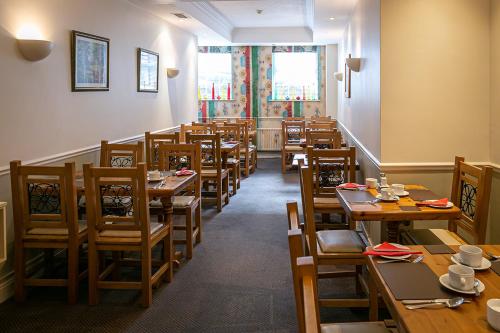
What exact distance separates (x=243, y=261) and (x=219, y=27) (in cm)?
571

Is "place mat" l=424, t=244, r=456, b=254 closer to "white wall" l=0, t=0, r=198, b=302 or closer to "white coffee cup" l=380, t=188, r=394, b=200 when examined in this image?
"white coffee cup" l=380, t=188, r=394, b=200

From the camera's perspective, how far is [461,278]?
63.6 inches

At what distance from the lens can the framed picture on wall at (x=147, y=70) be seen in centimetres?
605

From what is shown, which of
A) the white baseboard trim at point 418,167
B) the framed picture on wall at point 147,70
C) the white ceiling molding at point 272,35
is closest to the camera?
the white baseboard trim at point 418,167

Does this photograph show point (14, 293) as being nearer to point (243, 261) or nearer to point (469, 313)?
point (243, 261)

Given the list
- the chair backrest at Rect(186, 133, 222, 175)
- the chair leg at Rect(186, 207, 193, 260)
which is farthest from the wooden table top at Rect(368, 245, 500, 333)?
the chair backrest at Rect(186, 133, 222, 175)

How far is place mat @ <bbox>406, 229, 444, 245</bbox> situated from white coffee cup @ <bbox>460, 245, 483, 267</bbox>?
1.04 metres

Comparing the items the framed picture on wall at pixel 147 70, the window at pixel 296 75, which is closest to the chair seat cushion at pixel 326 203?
the framed picture on wall at pixel 147 70

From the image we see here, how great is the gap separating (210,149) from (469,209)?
120 inches

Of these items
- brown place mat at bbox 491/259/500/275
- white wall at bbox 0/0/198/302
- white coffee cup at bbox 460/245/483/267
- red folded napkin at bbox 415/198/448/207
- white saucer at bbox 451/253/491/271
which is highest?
white wall at bbox 0/0/198/302

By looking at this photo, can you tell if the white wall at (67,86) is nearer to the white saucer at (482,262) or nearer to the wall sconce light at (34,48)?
the wall sconce light at (34,48)

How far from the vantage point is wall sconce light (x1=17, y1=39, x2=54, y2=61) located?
358 cm

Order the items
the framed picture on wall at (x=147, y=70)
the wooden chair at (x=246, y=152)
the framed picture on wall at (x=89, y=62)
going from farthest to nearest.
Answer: the wooden chair at (x=246, y=152), the framed picture on wall at (x=147, y=70), the framed picture on wall at (x=89, y=62)

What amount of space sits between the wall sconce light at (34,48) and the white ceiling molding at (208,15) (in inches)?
95.5
